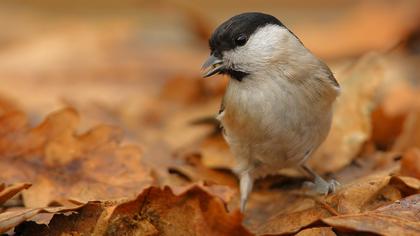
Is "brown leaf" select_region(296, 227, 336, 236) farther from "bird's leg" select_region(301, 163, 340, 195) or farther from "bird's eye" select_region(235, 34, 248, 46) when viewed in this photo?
"bird's eye" select_region(235, 34, 248, 46)

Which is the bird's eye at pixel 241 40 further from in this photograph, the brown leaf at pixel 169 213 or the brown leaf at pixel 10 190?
the brown leaf at pixel 10 190

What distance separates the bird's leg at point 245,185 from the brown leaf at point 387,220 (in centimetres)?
54

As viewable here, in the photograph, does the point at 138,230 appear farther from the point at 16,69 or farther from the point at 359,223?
the point at 16,69

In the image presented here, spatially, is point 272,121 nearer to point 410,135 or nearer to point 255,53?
point 255,53

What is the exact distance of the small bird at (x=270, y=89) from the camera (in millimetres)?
2039

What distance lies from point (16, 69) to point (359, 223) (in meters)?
2.53

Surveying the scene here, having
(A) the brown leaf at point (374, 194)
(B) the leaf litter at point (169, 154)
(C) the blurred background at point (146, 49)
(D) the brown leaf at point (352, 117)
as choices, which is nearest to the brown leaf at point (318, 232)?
(B) the leaf litter at point (169, 154)

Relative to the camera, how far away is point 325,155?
96.5 inches

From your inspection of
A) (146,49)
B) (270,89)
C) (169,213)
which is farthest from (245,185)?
(146,49)

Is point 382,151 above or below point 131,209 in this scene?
below

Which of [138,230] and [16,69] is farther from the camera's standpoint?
[16,69]

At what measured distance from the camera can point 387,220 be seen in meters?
1.64

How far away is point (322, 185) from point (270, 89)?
1.03ft

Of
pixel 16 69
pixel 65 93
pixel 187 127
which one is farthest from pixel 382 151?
pixel 16 69
